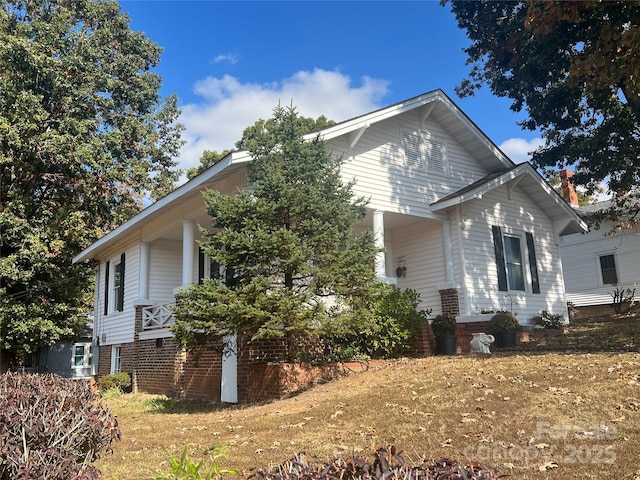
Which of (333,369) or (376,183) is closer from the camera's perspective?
(333,369)

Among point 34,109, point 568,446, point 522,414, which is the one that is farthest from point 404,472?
point 34,109

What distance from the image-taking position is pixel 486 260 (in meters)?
15.9

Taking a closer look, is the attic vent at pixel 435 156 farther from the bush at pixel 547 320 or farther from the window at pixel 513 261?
the bush at pixel 547 320

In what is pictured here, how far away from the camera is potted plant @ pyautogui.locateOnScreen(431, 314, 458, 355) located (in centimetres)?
1325

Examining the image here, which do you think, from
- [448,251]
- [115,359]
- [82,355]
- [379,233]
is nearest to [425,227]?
[448,251]

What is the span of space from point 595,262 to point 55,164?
2510 cm

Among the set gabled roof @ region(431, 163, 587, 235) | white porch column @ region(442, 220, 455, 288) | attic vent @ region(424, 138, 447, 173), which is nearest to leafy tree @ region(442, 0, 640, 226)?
gabled roof @ region(431, 163, 587, 235)

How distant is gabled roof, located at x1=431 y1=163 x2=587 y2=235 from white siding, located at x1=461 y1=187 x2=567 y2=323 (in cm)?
27

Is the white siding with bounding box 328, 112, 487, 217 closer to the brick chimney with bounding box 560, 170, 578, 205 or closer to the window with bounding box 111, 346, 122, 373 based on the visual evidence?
the window with bounding box 111, 346, 122, 373

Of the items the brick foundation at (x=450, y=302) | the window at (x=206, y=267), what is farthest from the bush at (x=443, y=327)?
the window at (x=206, y=267)

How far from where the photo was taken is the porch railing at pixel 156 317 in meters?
15.9

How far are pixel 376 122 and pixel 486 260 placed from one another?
198 inches

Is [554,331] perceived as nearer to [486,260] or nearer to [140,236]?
[486,260]

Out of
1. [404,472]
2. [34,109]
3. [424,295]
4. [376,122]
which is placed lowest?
[404,472]
